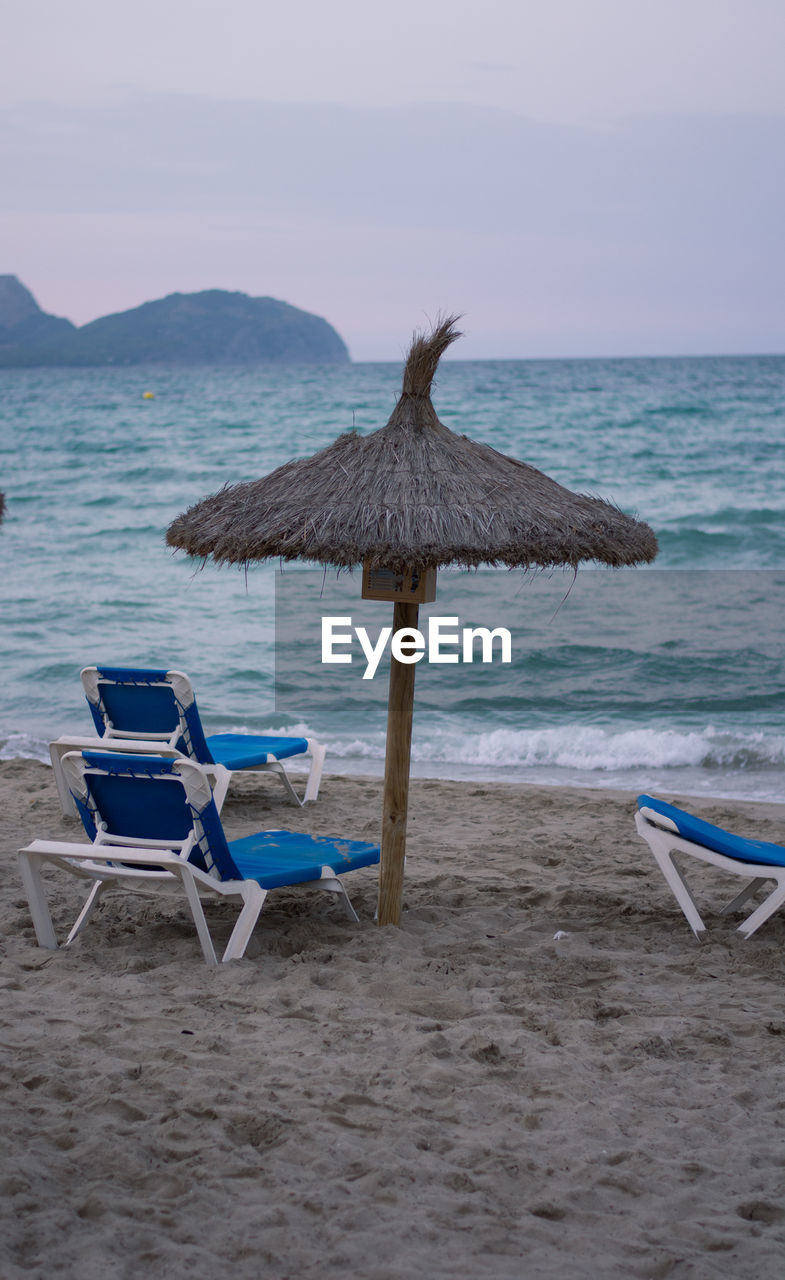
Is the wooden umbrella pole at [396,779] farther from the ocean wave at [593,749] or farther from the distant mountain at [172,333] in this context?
the distant mountain at [172,333]

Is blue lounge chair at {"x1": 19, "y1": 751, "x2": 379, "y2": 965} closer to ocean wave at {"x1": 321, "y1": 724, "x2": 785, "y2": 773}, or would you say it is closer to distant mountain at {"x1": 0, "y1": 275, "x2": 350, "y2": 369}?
ocean wave at {"x1": 321, "y1": 724, "x2": 785, "y2": 773}

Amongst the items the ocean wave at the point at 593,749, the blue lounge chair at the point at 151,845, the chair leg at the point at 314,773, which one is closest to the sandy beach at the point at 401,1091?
the blue lounge chair at the point at 151,845

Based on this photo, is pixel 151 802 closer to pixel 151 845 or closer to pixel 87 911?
pixel 151 845

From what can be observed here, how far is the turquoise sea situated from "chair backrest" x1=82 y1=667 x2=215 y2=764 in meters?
1.94

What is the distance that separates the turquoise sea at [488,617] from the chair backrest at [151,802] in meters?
2.58

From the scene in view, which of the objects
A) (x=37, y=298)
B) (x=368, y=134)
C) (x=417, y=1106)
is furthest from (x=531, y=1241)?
(x=37, y=298)

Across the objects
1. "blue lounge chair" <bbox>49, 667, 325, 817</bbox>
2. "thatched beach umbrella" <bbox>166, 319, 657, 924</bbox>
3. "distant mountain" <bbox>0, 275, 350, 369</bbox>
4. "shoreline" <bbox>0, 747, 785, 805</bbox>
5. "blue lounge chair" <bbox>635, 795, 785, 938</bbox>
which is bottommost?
"shoreline" <bbox>0, 747, 785, 805</bbox>

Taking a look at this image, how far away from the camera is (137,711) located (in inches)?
202

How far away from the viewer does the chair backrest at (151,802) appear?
3688 mm

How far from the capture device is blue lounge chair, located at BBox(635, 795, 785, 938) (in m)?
4.18

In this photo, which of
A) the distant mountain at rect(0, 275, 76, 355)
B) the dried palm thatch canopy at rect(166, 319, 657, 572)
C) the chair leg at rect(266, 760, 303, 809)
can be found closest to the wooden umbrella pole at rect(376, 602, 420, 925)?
the dried palm thatch canopy at rect(166, 319, 657, 572)

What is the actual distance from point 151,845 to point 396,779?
95 centimetres

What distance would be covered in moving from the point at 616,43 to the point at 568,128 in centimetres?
865

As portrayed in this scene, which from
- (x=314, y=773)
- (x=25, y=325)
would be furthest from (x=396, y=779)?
(x=25, y=325)
